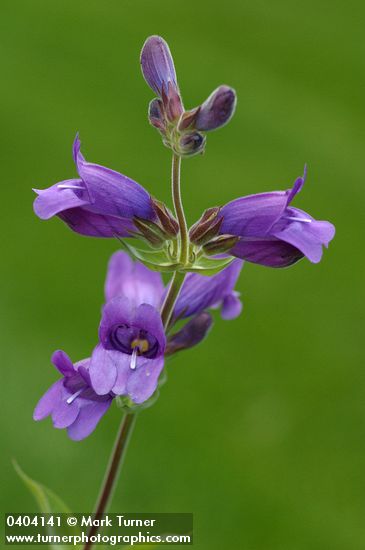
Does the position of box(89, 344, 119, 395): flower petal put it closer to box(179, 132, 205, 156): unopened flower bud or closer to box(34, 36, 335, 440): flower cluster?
box(34, 36, 335, 440): flower cluster

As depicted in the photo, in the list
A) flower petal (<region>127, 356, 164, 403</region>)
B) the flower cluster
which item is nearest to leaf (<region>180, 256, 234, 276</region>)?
the flower cluster

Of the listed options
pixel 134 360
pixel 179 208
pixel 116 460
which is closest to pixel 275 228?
pixel 179 208

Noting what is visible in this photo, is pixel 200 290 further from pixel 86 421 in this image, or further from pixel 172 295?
pixel 86 421

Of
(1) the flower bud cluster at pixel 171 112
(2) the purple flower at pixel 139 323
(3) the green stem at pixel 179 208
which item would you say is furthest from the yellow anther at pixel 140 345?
(1) the flower bud cluster at pixel 171 112

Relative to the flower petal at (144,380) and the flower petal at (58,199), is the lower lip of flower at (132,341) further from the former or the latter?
the flower petal at (58,199)

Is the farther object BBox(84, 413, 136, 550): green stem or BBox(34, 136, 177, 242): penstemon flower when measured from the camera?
BBox(84, 413, 136, 550): green stem

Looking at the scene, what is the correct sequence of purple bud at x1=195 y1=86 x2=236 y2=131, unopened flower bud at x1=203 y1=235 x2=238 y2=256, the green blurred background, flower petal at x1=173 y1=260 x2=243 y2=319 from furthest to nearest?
1. the green blurred background
2. flower petal at x1=173 y1=260 x2=243 y2=319
3. unopened flower bud at x1=203 y1=235 x2=238 y2=256
4. purple bud at x1=195 y1=86 x2=236 y2=131


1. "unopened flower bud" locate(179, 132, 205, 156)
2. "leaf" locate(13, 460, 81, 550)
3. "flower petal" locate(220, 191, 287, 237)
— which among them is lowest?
"leaf" locate(13, 460, 81, 550)
